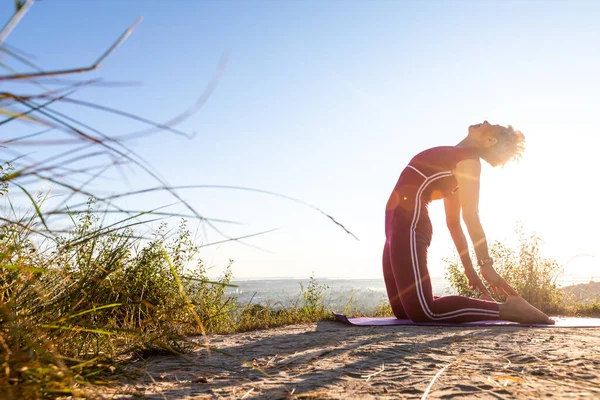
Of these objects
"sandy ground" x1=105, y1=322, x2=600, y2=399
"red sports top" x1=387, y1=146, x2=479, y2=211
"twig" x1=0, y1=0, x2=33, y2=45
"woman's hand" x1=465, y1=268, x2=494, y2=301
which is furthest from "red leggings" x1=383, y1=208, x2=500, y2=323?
"twig" x1=0, y1=0, x2=33, y2=45

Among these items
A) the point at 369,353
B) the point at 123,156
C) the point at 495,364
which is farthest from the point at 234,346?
the point at 123,156

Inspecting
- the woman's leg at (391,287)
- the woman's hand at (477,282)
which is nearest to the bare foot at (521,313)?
the woman's hand at (477,282)

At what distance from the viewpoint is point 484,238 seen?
3758 millimetres

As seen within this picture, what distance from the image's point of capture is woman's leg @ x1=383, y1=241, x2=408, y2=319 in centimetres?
412

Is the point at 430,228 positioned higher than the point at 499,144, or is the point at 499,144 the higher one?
the point at 499,144

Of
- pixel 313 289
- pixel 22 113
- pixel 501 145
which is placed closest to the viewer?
pixel 22 113

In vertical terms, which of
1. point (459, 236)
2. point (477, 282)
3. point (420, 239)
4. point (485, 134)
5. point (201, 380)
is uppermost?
point (485, 134)

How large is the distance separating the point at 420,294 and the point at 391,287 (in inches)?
20.1

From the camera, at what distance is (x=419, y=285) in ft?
12.3

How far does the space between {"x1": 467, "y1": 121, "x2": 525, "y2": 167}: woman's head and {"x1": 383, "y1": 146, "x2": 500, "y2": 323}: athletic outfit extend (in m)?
0.18

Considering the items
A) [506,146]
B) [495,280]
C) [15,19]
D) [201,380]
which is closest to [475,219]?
[495,280]

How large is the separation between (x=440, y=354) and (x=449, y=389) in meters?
0.71

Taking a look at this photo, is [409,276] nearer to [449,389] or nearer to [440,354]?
[440,354]

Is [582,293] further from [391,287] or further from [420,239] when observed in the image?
[420,239]
